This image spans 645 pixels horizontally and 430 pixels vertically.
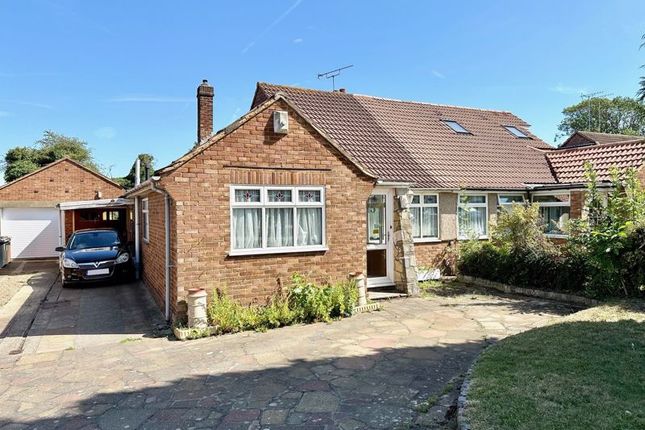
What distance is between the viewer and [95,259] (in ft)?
44.1

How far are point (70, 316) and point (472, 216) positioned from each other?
12369 mm

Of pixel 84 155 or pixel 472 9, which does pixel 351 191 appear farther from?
pixel 84 155

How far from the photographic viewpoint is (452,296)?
11.6 meters

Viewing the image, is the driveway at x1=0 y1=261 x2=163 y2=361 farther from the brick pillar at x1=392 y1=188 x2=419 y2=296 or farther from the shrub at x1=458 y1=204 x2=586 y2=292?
the shrub at x1=458 y1=204 x2=586 y2=292

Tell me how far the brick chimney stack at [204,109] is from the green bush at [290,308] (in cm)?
634

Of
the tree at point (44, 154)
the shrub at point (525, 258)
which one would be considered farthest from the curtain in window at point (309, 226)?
the tree at point (44, 154)

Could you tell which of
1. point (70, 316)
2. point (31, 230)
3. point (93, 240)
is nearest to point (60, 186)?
point (31, 230)

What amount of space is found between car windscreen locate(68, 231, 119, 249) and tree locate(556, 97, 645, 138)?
182 feet

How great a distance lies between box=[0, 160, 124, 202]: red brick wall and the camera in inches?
907

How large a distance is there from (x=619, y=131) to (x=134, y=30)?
58174 mm

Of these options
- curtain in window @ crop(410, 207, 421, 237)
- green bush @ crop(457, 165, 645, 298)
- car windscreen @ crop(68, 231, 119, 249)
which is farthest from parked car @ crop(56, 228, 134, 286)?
green bush @ crop(457, 165, 645, 298)

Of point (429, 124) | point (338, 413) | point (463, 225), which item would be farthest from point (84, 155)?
point (338, 413)

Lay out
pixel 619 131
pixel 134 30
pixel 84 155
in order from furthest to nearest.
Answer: pixel 619 131
pixel 84 155
pixel 134 30

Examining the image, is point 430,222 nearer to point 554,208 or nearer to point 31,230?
point 554,208
